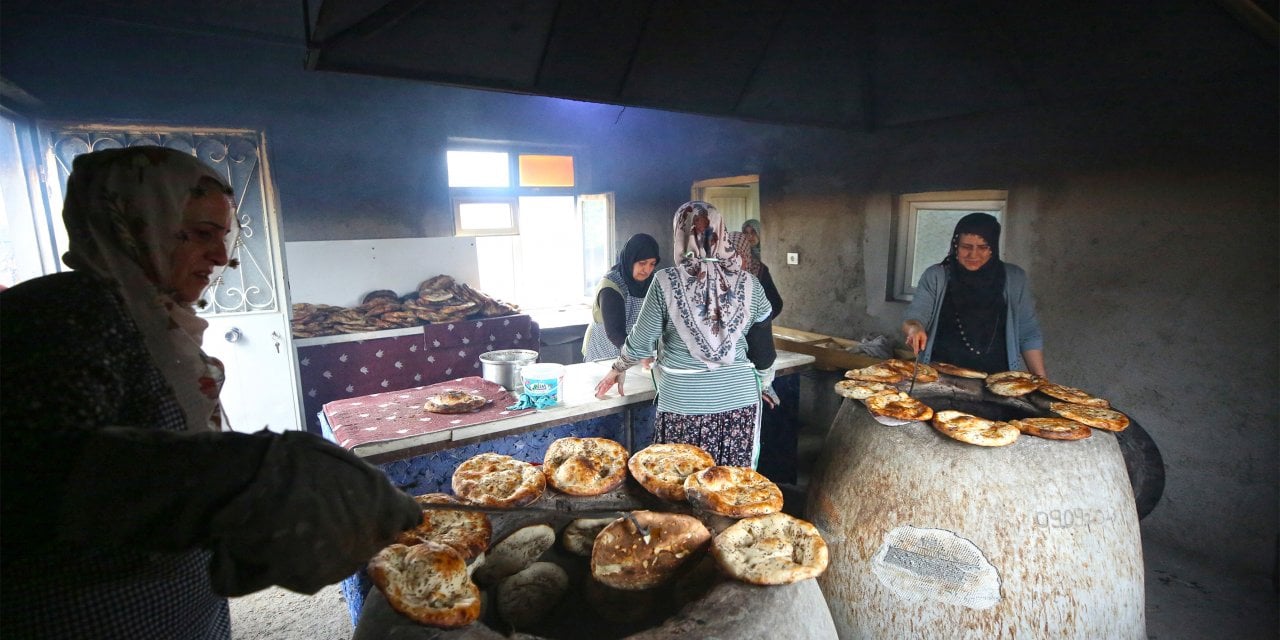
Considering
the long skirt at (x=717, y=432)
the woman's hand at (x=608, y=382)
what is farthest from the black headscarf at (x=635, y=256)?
the long skirt at (x=717, y=432)

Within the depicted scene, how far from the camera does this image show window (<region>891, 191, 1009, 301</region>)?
4.39m

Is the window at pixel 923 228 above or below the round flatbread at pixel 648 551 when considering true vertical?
above

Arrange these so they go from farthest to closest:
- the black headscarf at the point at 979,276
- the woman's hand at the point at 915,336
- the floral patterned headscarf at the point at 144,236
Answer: the black headscarf at the point at 979,276, the woman's hand at the point at 915,336, the floral patterned headscarf at the point at 144,236

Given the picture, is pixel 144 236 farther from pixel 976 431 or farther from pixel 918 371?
pixel 918 371

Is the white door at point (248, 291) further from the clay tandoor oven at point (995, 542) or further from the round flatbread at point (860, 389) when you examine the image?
the clay tandoor oven at point (995, 542)

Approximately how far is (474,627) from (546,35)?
269 centimetres

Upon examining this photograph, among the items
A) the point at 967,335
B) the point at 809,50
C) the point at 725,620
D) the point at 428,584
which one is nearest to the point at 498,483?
the point at 428,584

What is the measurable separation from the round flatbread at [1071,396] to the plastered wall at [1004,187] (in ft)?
5.37

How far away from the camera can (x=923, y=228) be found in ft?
15.6

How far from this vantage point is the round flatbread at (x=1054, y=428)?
1.94m

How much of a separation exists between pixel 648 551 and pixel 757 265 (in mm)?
3561

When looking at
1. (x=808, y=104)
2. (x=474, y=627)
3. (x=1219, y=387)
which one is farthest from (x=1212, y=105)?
(x=474, y=627)

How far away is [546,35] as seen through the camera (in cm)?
284

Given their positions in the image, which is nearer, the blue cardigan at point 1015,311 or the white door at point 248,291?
the blue cardigan at point 1015,311
